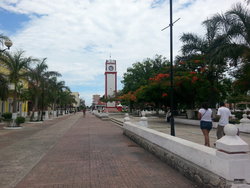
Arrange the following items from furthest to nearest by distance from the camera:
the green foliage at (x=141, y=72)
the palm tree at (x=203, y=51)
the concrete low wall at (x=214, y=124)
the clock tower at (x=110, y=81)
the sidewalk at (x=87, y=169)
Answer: the clock tower at (x=110, y=81) < the green foliage at (x=141, y=72) < the palm tree at (x=203, y=51) < the concrete low wall at (x=214, y=124) < the sidewalk at (x=87, y=169)

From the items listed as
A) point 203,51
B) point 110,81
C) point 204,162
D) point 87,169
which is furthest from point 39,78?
point 110,81

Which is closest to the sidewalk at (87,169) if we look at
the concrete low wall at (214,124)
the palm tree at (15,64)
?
the concrete low wall at (214,124)

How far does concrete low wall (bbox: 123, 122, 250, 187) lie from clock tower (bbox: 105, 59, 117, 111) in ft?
215

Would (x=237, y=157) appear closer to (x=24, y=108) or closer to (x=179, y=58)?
(x=179, y=58)

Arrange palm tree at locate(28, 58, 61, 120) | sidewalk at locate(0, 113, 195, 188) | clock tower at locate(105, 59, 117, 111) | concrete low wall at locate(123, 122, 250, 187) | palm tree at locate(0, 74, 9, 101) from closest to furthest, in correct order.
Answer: concrete low wall at locate(123, 122, 250, 187)
sidewalk at locate(0, 113, 195, 188)
palm tree at locate(0, 74, 9, 101)
palm tree at locate(28, 58, 61, 120)
clock tower at locate(105, 59, 117, 111)

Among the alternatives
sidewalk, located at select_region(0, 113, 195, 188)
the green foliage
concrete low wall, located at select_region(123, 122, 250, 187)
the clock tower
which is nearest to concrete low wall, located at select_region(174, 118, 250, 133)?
sidewalk, located at select_region(0, 113, 195, 188)

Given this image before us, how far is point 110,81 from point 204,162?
7018 cm

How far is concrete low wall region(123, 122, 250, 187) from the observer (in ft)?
13.6

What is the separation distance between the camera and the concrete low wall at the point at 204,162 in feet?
13.6

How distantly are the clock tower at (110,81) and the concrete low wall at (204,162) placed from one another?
215ft

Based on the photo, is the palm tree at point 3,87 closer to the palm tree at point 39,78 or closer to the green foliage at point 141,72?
the palm tree at point 39,78

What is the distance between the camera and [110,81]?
74812 mm

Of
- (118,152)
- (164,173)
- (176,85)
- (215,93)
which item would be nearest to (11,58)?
(176,85)

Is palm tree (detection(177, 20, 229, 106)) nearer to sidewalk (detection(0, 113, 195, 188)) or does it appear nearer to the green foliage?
sidewalk (detection(0, 113, 195, 188))
